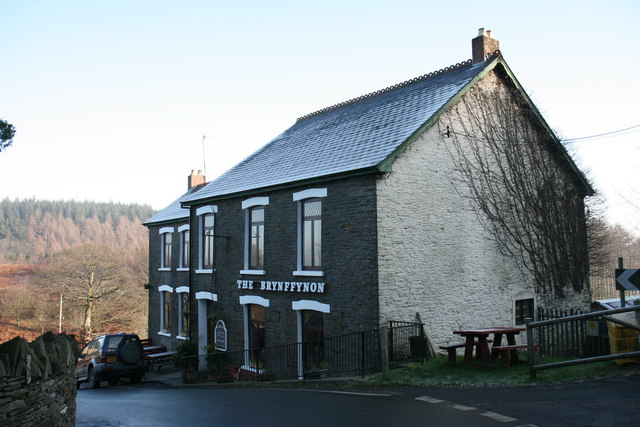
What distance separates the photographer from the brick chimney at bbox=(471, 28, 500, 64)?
634 inches

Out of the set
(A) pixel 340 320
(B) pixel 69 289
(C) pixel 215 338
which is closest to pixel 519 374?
(A) pixel 340 320

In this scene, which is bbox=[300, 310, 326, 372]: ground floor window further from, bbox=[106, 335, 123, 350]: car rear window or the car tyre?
the car tyre

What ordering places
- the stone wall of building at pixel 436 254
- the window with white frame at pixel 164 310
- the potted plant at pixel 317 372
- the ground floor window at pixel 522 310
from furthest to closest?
1. the window with white frame at pixel 164 310
2. the ground floor window at pixel 522 310
3. the potted plant at pixel 317 372
4. the stone wall of building at pixel 436 254

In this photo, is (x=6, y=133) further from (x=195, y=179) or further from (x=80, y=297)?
(x=80, y=297)

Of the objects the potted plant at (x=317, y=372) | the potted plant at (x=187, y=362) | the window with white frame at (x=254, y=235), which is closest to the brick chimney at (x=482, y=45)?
the window with white frame at (x=254, y=235)

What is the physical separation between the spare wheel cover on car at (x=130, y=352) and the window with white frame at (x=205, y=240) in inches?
142

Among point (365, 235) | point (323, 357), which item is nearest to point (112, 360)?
point (323, 357)

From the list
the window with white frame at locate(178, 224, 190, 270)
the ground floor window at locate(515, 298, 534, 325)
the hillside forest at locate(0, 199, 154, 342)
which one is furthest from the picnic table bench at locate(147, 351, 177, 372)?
the hillside forest at locate(0, 199, 154, 342)

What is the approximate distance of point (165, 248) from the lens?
88.8 feet

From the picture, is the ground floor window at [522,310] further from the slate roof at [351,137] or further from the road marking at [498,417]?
the road marking at [498,417]

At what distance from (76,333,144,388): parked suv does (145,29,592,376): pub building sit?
8.03 feet

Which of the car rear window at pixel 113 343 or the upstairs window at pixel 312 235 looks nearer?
the upstairs window at pixel 312 235

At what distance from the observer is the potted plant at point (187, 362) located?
1922cm

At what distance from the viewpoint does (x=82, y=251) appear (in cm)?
4438
